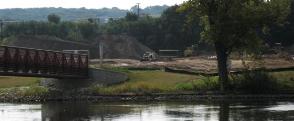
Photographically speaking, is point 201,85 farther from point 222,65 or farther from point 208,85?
point 222,65

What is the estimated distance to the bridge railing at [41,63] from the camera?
235 feet

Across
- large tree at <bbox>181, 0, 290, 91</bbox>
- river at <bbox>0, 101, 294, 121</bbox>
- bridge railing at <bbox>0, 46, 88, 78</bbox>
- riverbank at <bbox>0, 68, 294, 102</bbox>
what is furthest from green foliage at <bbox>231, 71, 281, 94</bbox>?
bridge railing at <bbox>0, 46, 88, 78</bbox>

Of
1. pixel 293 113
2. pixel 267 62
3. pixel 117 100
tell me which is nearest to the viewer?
pixel 293 113

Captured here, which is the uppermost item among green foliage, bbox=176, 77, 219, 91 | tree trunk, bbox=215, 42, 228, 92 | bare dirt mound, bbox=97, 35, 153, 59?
tree trunk, bbox=215, 42, 228, 92

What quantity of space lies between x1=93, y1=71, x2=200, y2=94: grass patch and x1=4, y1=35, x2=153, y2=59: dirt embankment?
60306 millimetres

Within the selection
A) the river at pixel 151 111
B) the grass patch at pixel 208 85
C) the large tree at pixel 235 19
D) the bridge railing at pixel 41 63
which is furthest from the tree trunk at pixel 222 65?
the bridge railing at pixel 41 63

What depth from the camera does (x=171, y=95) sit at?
79.8m

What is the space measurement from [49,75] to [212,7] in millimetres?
20479

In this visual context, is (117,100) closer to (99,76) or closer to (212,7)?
(99,76)

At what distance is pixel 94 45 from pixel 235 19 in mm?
76077

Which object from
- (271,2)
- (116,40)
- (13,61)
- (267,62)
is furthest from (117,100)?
(116,40)

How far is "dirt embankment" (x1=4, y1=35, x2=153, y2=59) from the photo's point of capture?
14788 cm

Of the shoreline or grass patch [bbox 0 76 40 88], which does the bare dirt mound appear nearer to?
grass patch [bbox 0 76 40 88]

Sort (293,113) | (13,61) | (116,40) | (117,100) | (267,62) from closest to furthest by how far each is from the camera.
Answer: (293,113), (13,61), (117,100), (267,62), (116,40)
